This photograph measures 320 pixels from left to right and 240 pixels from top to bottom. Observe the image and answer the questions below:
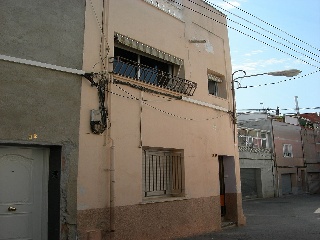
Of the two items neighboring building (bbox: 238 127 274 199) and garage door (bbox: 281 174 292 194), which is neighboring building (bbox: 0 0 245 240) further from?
garage door (bbox: 281 174 292 194)

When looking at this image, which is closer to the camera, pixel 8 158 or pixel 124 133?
pixel 8 158

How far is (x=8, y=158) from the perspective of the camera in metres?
6.21

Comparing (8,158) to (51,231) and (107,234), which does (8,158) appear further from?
(107,234)

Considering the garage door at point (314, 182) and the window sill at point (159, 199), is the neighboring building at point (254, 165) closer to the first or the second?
the garage door at point (314, 182)

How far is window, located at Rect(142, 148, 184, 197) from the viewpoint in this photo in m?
8.72

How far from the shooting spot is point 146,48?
29.1 feet

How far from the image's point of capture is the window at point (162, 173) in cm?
872

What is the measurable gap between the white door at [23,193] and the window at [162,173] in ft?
9.48

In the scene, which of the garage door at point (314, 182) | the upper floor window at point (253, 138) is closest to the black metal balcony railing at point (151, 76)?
the upper floor window at point (253, 138)

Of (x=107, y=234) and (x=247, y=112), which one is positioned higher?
(x=247, y=112)

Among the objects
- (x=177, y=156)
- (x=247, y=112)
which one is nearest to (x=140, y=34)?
(x=177, y=156)

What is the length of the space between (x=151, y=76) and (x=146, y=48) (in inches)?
34.1

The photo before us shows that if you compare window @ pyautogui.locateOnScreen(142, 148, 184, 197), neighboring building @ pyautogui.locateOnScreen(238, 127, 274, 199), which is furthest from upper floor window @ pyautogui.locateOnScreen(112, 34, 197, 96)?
neighboring building @ pyautogui.locateOnScreen(238, 127, 274, 199)

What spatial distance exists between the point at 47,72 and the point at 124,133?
236cm
